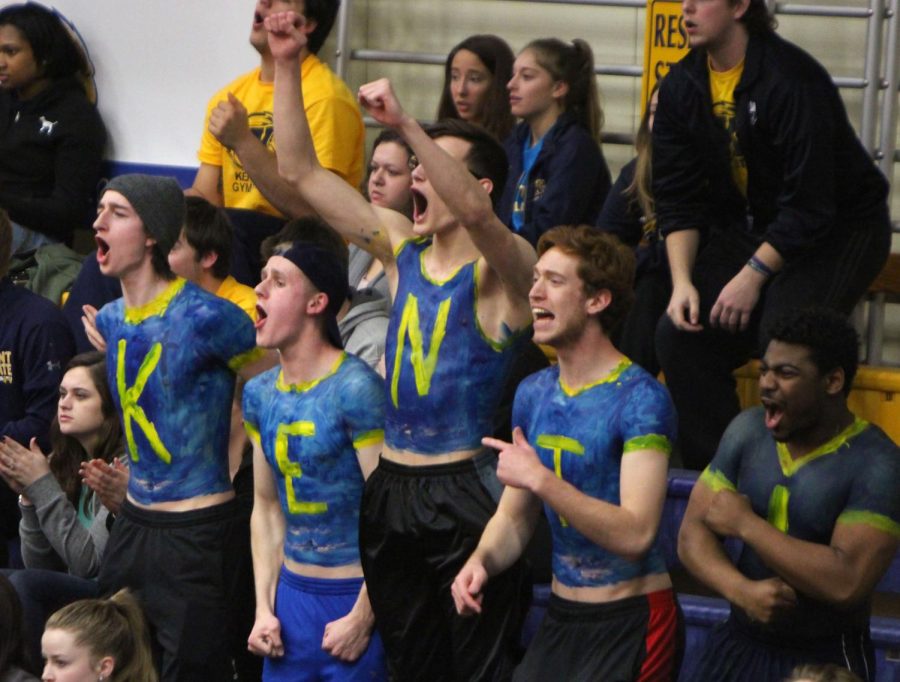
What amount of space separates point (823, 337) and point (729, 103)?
4.45 ft

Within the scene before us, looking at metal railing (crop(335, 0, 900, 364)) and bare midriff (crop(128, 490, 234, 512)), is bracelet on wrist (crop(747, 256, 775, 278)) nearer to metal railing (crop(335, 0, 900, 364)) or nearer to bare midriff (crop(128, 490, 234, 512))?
metal railing (crop(335, 0, 900, 364))

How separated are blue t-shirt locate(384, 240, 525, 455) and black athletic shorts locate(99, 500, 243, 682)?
740mm

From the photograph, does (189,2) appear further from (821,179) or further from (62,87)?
(821,179)

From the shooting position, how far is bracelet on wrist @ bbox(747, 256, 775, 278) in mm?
5172

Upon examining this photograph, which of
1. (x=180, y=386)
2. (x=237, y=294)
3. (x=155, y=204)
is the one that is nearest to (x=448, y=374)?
(x=180, y=386)

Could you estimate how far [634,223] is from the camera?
596cm

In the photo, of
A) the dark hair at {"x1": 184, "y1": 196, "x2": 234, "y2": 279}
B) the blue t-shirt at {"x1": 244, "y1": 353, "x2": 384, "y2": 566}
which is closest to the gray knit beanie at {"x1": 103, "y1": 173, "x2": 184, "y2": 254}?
the dark hair at {"x1": 184, "y1": 196, "x2": 234, "y2": 279}

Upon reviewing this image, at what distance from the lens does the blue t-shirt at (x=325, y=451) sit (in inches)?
178

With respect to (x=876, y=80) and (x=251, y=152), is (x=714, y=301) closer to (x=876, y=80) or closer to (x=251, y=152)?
(x=251, y=152)

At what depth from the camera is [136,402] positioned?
4875 millimetres

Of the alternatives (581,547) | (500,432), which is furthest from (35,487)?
(581,547)

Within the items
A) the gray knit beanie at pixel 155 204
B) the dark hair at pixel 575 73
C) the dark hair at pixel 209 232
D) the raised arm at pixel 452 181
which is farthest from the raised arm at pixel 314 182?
the dark hair at pixel 575 73

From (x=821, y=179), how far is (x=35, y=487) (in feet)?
9.05

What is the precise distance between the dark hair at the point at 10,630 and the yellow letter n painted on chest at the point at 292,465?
0.94m
